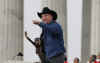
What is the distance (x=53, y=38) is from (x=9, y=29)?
7.85 meters

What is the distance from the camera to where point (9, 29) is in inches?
579

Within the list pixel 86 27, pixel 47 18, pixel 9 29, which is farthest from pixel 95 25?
pixel 47 18

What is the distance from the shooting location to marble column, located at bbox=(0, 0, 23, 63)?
47.4 feet

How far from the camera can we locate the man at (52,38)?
703cm

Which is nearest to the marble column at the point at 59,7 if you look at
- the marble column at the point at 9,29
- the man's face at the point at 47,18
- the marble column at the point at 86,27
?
the marble column at the point at 9,29

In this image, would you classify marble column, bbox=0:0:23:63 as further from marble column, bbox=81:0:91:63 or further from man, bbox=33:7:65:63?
man, bbox=33:7:65:63

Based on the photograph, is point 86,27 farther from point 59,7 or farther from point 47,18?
point 47,18

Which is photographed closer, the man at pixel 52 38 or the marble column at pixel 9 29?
the man at pixel 52 38

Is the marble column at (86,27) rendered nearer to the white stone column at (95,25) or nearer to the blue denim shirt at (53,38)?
the white stone column at (95,25)

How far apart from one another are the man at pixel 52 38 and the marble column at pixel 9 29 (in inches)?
286

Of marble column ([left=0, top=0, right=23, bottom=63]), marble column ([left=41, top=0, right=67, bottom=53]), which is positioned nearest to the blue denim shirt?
marble column ([left=0, top=0, right=23, bottom=63])

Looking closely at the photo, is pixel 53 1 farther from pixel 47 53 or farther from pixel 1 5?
pixel 47 53

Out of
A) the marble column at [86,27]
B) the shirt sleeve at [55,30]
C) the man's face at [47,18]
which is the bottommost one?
the marble column at [86,27]

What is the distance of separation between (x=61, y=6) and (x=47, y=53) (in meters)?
7.67
